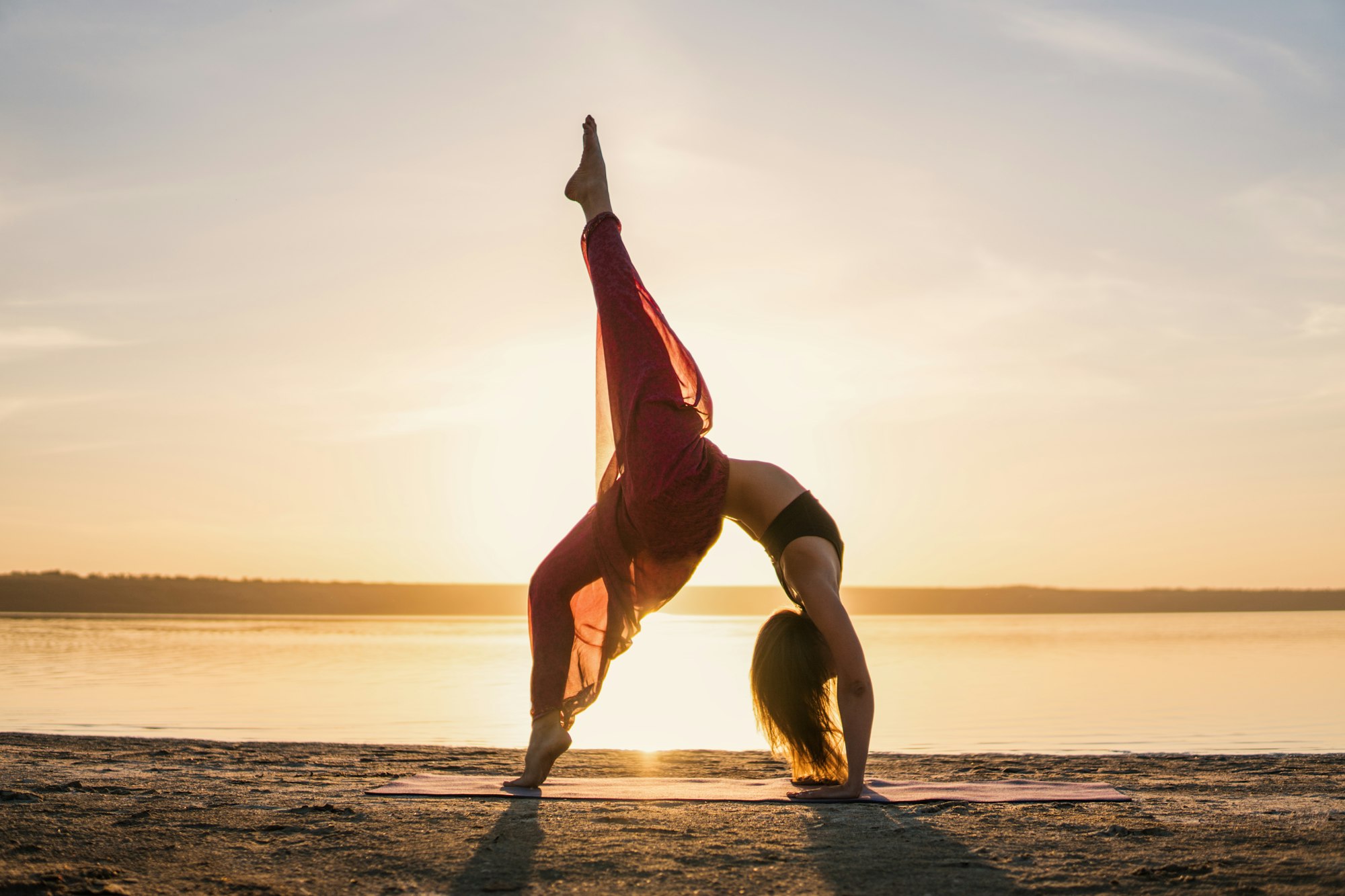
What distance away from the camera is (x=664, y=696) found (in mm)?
15250

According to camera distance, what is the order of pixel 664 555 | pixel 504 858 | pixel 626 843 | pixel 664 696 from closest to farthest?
pixel 504 858
pixel 626 843
pixel 664 555
pixel 664 696

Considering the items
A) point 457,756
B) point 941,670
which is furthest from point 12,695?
point 941,670

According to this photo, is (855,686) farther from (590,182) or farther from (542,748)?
(590,182)

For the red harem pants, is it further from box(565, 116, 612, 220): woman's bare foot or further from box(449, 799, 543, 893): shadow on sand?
box(449, 799, 543, 893): shadow on sand

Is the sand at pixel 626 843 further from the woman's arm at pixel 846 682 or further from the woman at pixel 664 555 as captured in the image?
the woman at pixel 664 555

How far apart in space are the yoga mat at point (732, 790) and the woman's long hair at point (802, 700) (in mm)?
156

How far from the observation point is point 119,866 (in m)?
2.87

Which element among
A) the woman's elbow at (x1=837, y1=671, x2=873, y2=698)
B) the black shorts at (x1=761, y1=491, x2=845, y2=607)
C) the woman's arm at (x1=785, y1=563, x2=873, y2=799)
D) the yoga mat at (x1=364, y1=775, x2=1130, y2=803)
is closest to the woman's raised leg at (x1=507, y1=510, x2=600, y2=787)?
the yoga mat at (x1=364, y1=775, x2=1130, y2=803)

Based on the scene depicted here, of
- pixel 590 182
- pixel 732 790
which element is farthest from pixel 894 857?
pixel 590 182

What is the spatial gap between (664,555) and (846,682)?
90cm

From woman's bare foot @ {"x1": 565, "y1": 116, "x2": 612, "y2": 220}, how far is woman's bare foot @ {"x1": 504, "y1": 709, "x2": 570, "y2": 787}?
2243 mm

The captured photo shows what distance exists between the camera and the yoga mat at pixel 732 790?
407cm

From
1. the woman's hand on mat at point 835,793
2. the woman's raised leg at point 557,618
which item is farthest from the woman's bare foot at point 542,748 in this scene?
the woman's hand on mat at point 835,793

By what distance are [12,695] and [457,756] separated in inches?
345
